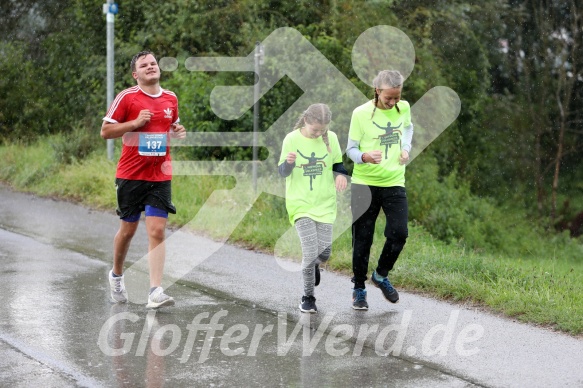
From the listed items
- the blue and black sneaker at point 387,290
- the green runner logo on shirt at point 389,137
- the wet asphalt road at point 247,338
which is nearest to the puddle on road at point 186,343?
the wet asphalt road at point 247,338

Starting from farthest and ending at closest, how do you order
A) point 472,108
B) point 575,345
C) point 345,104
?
point 472,108 < point 345,104 < point 575,345

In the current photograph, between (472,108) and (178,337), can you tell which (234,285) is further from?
(472,108)

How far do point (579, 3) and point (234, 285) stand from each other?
2086cm

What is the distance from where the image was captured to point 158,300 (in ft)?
23.5

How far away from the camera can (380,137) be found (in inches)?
281

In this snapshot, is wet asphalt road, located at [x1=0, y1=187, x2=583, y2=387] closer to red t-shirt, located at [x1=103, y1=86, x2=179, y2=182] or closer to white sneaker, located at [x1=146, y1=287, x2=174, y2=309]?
white sneaker, located at [x1=146, y1=287, x2=174, y2=309]

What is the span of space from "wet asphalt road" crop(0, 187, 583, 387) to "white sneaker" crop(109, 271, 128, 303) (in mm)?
128

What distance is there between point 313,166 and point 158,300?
60.1 inches

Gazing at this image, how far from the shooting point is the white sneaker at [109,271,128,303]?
24.5 ft

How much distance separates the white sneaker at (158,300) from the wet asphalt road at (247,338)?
3.3 inches

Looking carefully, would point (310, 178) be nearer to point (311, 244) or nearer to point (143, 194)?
point (311, 244)

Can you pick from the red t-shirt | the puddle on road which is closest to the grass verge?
the puddle on road

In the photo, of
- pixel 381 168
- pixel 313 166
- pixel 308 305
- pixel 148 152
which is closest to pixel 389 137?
pixel 381 168

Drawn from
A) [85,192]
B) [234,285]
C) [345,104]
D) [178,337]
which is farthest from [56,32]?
[178,337]
